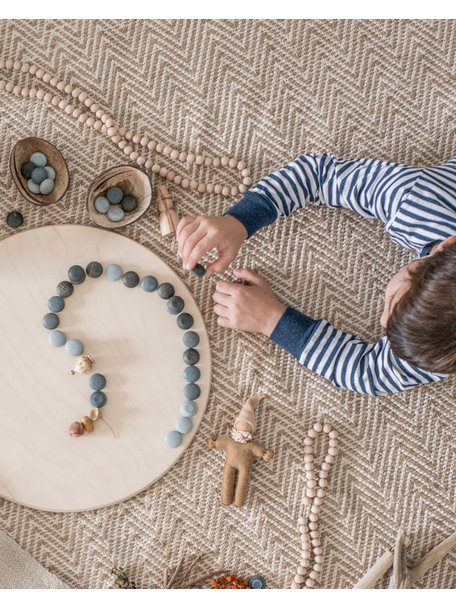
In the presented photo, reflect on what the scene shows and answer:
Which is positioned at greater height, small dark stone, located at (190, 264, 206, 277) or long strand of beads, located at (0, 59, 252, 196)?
long strand of beads, located at (0, 59, 252, 196)

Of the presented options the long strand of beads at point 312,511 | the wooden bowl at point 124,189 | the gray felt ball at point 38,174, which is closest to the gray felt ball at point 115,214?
the wooden bowl at point 124,189

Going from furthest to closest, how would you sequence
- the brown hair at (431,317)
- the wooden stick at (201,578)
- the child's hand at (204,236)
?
the wooden stick at (201,578) < the child's hand at (204,236) < the brown hair at (431,317)

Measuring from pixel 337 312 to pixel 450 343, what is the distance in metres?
0.30

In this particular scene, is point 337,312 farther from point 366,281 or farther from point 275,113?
point 275,113

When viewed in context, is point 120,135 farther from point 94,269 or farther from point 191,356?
point 191,356

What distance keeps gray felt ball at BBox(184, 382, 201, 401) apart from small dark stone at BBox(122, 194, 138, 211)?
28 centimetres

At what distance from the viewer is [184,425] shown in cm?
89

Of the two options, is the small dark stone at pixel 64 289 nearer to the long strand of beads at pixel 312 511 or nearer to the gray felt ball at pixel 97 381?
the gray felt ball at pixel 97 381

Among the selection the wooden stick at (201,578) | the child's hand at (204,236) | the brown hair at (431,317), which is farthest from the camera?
the wooden stick at (201,578)

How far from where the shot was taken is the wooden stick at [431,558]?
90 centimetres

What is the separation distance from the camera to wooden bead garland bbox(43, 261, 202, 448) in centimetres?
87

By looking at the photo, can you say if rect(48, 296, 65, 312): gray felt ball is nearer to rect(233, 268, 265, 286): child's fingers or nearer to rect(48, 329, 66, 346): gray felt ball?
rect(48, 329, 66, 346): gray felt ball

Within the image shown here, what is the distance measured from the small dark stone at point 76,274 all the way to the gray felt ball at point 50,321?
0.06 m

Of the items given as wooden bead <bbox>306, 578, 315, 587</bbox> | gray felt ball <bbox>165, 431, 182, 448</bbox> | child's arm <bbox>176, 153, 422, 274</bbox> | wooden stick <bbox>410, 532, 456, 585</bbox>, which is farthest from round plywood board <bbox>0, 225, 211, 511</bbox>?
wooden stick <bbox>410, 532, 456, 585</bbox>
